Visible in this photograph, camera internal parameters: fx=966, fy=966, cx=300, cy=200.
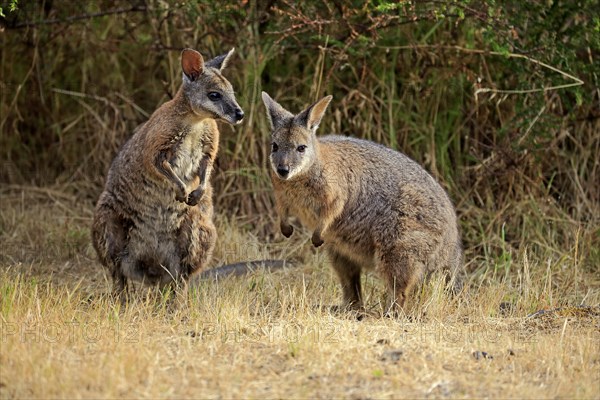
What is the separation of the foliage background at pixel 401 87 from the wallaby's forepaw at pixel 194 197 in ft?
5.96

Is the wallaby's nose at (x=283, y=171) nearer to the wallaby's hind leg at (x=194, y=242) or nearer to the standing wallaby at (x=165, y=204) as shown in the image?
the standing wallaby at (x=165, y=204)

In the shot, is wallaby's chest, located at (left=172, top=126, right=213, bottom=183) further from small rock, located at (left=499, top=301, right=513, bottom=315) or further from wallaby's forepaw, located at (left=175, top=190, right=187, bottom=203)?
small rock, located at (left=499, top=301, right=513, bottom=315)

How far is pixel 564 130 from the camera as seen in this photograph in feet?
26.3

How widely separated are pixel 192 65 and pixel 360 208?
1412 mm

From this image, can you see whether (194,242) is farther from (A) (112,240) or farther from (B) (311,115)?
(B) (311,115)

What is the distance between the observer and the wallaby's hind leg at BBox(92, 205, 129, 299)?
6172mm

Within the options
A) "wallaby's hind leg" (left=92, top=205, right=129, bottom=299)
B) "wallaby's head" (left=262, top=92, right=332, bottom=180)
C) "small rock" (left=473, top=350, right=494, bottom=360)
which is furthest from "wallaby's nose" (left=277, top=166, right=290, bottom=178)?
"small rock" (left=473, top=350, right=494, bottom=360)

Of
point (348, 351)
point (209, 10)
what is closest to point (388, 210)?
point (348, 351)

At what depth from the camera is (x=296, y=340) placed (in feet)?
15.8

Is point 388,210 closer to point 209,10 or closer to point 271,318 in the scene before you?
point 271,318

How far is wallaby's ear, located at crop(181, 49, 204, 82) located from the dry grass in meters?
1.36

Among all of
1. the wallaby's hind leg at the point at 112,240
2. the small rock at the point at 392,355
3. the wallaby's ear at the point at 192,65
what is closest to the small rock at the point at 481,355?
the small rock at the point at 392,355

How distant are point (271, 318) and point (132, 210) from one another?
51.7 inches

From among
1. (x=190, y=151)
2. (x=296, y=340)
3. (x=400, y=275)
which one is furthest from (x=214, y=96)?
(x=296, y=340)
